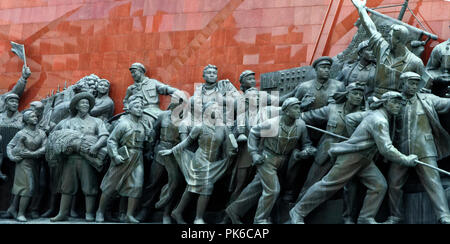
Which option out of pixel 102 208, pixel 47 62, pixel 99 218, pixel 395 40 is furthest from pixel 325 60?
pixel 47 62

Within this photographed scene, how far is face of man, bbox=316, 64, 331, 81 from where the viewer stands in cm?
1198

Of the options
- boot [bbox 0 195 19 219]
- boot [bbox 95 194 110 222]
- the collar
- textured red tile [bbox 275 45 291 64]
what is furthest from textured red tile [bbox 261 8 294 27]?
boot [bbox 0 195 19 219]

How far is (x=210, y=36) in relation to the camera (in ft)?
46.5

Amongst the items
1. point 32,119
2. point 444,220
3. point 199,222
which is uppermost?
point 32,119

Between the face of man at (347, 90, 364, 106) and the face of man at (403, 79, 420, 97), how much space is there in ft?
2.09

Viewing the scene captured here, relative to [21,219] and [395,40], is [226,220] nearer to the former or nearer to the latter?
[21,219]

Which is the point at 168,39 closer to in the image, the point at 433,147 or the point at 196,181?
the point at 196,181

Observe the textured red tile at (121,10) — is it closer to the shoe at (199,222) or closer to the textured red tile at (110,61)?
the textured red tile at (110,61)

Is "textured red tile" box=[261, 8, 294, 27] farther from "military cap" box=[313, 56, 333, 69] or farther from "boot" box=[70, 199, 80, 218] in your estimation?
"boot" box=[70, 199, 80, 218]

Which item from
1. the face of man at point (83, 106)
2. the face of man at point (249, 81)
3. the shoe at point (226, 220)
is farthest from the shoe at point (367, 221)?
the face of man at point (83, 106)

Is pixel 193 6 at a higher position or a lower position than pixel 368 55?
higher

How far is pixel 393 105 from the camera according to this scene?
10.7 m

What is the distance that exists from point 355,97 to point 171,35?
4.24m

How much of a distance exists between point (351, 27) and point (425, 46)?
1.28m
